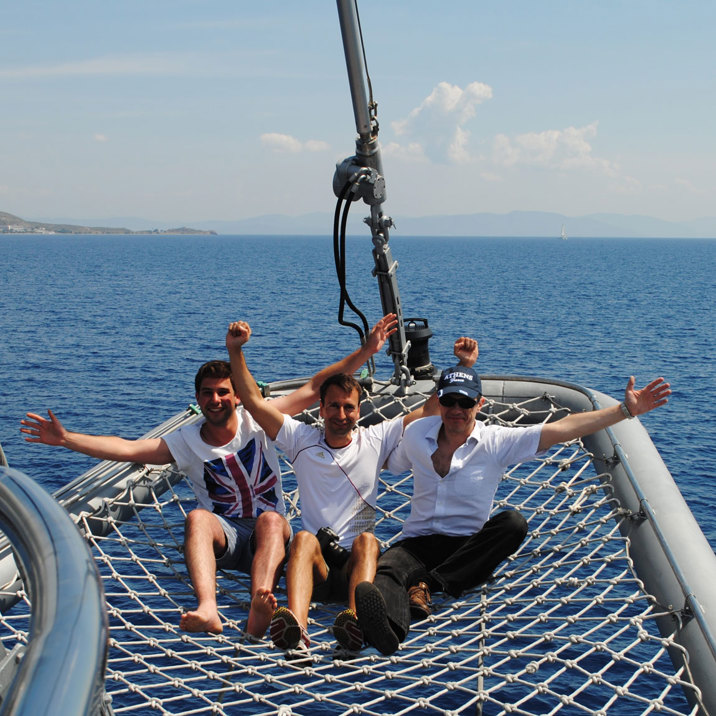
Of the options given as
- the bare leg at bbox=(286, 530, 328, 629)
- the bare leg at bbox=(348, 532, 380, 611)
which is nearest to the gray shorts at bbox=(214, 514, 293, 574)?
the bare leg at bbox=(286, 530, 328, 629)

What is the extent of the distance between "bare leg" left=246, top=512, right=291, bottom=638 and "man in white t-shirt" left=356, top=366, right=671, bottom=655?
22.3 inches

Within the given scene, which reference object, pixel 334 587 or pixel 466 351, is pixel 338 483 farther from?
pixel 466 351

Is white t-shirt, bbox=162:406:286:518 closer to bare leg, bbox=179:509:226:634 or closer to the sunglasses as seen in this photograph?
bare leg, bbox=179:509:226:634

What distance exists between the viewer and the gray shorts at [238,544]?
17.0ft

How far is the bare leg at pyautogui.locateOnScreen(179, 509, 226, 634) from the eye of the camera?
173 inches

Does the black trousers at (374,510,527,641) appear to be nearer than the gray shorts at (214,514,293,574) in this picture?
Yes

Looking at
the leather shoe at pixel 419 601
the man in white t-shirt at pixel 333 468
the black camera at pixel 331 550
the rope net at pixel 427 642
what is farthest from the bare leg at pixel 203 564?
the leather shoe at pixel 419 601

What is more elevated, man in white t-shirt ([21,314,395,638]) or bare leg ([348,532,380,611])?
man in white t-shirt ([21,314,395,638])

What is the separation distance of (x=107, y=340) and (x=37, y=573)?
37.2 meters

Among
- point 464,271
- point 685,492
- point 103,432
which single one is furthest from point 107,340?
point 464,271

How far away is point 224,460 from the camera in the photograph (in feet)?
17.8

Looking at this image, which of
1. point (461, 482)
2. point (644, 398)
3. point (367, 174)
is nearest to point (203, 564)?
point (461, 482)

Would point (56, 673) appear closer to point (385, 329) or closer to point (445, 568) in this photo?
point (445, 568)

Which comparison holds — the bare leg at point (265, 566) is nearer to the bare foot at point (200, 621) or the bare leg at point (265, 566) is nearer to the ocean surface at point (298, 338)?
the bare foot at point (200, 621)
